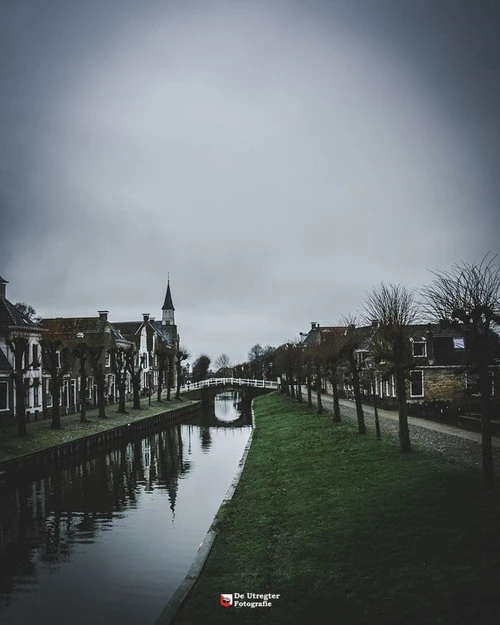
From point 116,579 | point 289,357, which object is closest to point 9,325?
point 289,357

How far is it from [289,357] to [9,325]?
98.6 ft

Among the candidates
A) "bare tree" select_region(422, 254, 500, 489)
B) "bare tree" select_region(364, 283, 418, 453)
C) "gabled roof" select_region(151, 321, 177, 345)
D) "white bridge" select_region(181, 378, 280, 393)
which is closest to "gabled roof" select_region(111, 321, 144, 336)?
"white bridge" select_region(181, 378, 280, 393)

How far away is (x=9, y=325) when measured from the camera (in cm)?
4747

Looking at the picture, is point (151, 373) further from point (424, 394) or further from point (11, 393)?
point (424, 394)

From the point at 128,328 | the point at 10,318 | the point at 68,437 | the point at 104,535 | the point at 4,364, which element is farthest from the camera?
the point at 128,328

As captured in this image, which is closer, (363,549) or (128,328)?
(363,549)

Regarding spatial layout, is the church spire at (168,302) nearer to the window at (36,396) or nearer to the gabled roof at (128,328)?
the gabled roof at (128,328)

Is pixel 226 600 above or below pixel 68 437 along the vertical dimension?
below

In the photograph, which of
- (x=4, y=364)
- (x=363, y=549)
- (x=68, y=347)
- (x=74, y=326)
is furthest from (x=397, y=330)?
(x=74, y=326)

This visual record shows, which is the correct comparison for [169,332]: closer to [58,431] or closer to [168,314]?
[168,314]

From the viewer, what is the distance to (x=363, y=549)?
12945mm

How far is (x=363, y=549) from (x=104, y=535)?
11351 millimetres

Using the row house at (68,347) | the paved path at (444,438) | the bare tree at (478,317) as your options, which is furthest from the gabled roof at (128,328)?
the bare tree at (478,317)

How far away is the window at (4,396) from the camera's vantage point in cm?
4462
